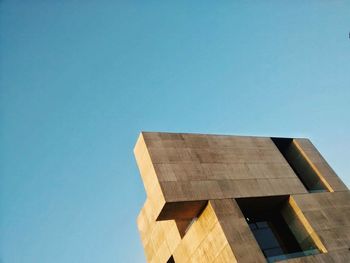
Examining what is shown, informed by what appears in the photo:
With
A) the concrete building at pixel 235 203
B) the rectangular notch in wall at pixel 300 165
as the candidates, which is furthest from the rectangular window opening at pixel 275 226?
the rectangular notch in wall at pixel 300 165

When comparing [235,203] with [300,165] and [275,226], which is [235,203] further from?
[300,165]

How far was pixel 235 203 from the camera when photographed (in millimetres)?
28625

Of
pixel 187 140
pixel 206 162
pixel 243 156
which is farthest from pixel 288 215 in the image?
pixel 187 140

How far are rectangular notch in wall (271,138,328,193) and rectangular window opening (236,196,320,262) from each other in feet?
14.6

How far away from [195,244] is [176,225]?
315 cm

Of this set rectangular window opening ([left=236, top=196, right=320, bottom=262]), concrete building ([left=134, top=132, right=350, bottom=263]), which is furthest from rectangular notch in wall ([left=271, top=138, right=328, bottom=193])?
rectangular window opening ([left=236, top=196, right=320, bottom=262])

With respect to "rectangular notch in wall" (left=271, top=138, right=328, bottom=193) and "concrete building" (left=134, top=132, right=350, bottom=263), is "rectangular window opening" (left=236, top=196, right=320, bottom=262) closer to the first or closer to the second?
"concrete building" (left=134, top=132, right=350, bottom=263)

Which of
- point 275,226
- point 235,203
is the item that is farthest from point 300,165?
point 235,203

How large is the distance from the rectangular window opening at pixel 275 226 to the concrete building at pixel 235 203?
0.09m

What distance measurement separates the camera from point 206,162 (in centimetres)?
3141

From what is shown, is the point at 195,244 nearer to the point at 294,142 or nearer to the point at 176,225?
the point at 176,225

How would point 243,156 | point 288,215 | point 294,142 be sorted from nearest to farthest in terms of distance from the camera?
point 288,215 → point 243,156 → point 294,142

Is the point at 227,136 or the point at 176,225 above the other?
the point at 227,136

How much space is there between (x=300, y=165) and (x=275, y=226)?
9.03 meters
